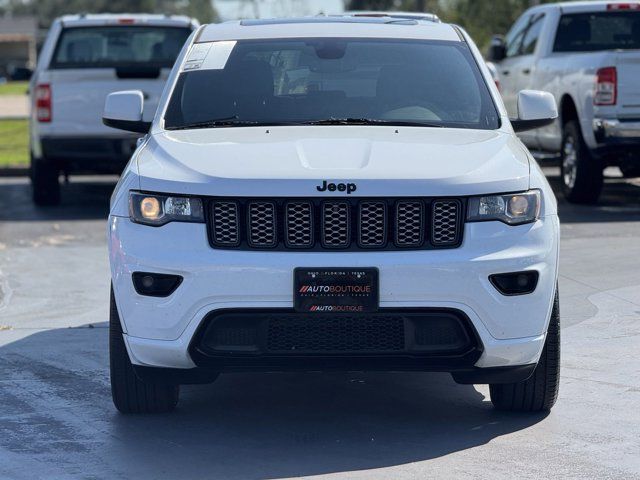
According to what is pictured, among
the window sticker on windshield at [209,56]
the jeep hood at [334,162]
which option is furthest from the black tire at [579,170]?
the jeep hood at [334,162]

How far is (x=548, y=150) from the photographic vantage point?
16016 millimetres

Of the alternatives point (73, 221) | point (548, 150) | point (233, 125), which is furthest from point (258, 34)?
point (548, 150)

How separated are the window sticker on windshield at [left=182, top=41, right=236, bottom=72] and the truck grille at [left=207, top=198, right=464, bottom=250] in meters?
1.68

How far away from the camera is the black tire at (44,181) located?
15.1m

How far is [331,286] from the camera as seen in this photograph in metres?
5.57

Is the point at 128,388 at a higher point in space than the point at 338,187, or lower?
lower

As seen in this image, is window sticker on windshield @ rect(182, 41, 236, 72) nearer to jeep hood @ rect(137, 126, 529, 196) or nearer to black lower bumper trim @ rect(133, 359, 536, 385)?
jeep hood @ rect(137, 126, 529, 196)

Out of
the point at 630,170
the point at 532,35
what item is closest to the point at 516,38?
the point at 532,35

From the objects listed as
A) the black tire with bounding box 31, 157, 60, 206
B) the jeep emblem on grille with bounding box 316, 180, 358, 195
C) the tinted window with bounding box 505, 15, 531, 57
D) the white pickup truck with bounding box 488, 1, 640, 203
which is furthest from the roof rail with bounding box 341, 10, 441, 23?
the tinted window with bounding box 505, 15, 531, 57

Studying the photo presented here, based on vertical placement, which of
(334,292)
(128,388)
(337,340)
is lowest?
(128,388)

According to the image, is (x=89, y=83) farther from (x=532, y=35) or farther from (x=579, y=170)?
(x=532, y=35)

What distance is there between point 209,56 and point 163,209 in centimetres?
169

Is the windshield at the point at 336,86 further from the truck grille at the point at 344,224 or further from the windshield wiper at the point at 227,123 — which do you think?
the truck grille at the point at 344,224

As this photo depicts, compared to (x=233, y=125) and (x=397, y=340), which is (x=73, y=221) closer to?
(x=233, y=125)
